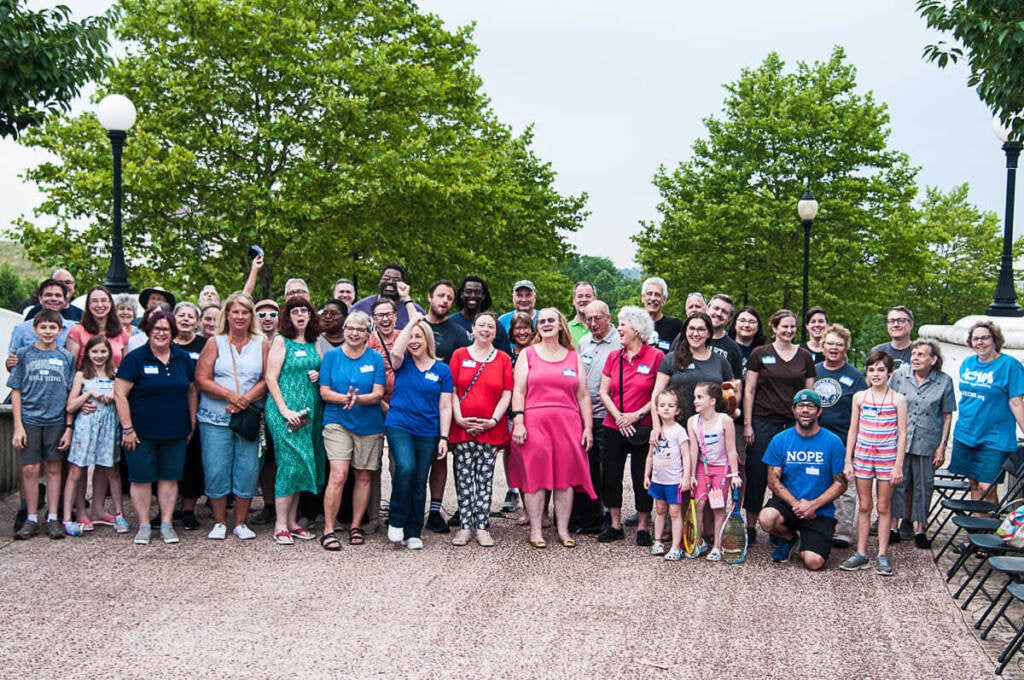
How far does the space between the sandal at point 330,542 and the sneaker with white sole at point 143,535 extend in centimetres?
134

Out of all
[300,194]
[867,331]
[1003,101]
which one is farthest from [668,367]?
[867,331]

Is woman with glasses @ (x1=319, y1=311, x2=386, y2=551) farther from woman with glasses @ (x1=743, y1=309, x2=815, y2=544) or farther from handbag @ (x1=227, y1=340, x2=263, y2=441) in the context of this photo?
woman with glasses @ (x1=743, y1=309, x2=815, y2=544)

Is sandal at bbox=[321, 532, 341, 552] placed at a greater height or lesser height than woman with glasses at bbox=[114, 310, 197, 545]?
lesser

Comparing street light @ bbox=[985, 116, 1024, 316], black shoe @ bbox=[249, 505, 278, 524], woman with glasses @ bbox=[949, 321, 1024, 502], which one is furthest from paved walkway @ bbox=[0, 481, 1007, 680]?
street light @ bbox=[985, 116, 1024, 316]

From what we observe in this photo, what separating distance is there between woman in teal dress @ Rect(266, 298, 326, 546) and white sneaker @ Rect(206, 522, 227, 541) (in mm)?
389

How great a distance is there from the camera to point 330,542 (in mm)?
7250

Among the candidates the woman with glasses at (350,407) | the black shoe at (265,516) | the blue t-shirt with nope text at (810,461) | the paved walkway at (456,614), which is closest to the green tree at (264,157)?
the black shoe at (265,516)

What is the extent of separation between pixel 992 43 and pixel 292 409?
6.31m

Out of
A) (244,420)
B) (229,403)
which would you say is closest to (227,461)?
(244,420)

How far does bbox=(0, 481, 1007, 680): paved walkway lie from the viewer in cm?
494

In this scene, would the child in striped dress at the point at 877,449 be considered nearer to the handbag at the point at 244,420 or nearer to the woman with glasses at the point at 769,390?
the woman with glasses at the point at 769,390

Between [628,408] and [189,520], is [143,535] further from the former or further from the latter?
[628,408]

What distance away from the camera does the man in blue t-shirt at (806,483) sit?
23.2ft

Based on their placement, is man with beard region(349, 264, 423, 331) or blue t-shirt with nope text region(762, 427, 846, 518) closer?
blue t-shirt with nope text region(762, 427, 846, 518)
